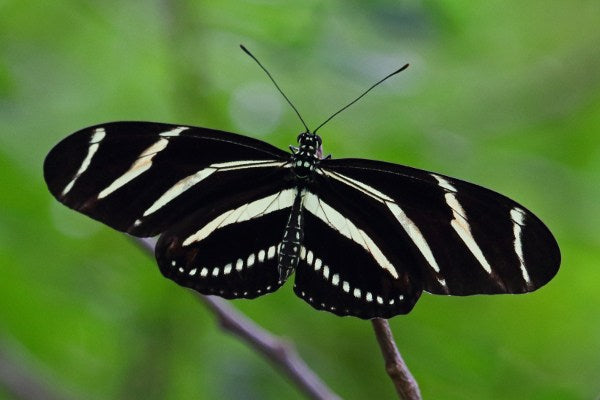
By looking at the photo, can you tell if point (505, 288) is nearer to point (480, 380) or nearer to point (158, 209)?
point (158, 209)

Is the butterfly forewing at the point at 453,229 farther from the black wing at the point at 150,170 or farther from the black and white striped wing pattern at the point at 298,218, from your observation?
the black wing at the point at 150,170

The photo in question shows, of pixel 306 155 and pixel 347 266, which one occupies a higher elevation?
pixel 306 155

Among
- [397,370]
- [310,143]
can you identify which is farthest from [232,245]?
[397,370]

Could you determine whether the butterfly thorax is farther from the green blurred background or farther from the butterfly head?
the green blurred background

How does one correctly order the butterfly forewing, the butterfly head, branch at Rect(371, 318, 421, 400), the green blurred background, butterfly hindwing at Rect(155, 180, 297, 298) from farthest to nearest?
the green blurred background, the butterfly head, butterfly hindwing at Rect(155, 180, 297, 298), the butterfly forewing, branch at Rect(371, 318, 421, 400)

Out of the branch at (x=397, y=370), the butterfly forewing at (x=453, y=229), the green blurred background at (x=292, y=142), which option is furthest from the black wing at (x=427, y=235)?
the green blurred background at (x=292, y=142)

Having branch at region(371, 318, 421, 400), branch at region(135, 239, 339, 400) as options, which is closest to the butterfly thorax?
branch at region(135, 239, 339, 400)

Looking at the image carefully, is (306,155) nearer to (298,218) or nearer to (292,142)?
(298,218)
